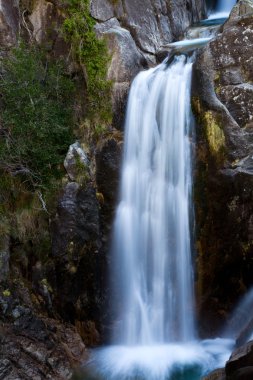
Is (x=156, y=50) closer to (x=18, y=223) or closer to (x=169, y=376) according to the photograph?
(x=18, y=223)

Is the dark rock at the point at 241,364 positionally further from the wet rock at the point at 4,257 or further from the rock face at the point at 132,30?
the rock face at the point at 132,30

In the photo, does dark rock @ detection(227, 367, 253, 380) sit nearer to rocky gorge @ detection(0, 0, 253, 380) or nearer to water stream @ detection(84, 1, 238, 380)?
water stream @ detection(84, 1, 238, 380)

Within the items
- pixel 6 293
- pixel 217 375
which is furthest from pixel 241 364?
pixel 6 293

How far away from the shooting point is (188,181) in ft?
24.0

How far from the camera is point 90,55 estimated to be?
8367 mm

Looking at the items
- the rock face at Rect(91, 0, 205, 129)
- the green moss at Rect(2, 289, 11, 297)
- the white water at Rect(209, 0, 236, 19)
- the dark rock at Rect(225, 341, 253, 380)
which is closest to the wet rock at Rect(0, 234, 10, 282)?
the green moss at Rect(2, 289, 11, 297)

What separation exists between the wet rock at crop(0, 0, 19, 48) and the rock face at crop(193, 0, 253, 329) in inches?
165

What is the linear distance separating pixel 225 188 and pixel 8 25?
5677 millimetres

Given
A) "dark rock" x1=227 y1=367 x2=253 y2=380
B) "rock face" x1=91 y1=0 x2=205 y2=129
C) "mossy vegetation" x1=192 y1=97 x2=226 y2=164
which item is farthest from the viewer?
"rock face" x1=91 y1=0 x2=205 y2=129

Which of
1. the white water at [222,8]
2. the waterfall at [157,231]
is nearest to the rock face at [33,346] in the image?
the waterfall at [157,231]

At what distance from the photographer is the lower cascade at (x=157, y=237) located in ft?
23.4

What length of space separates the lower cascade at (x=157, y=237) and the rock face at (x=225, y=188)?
24 centimetres

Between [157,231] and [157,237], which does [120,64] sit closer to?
[157,231]

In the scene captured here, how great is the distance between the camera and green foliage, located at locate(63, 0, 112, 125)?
26.2 feet
